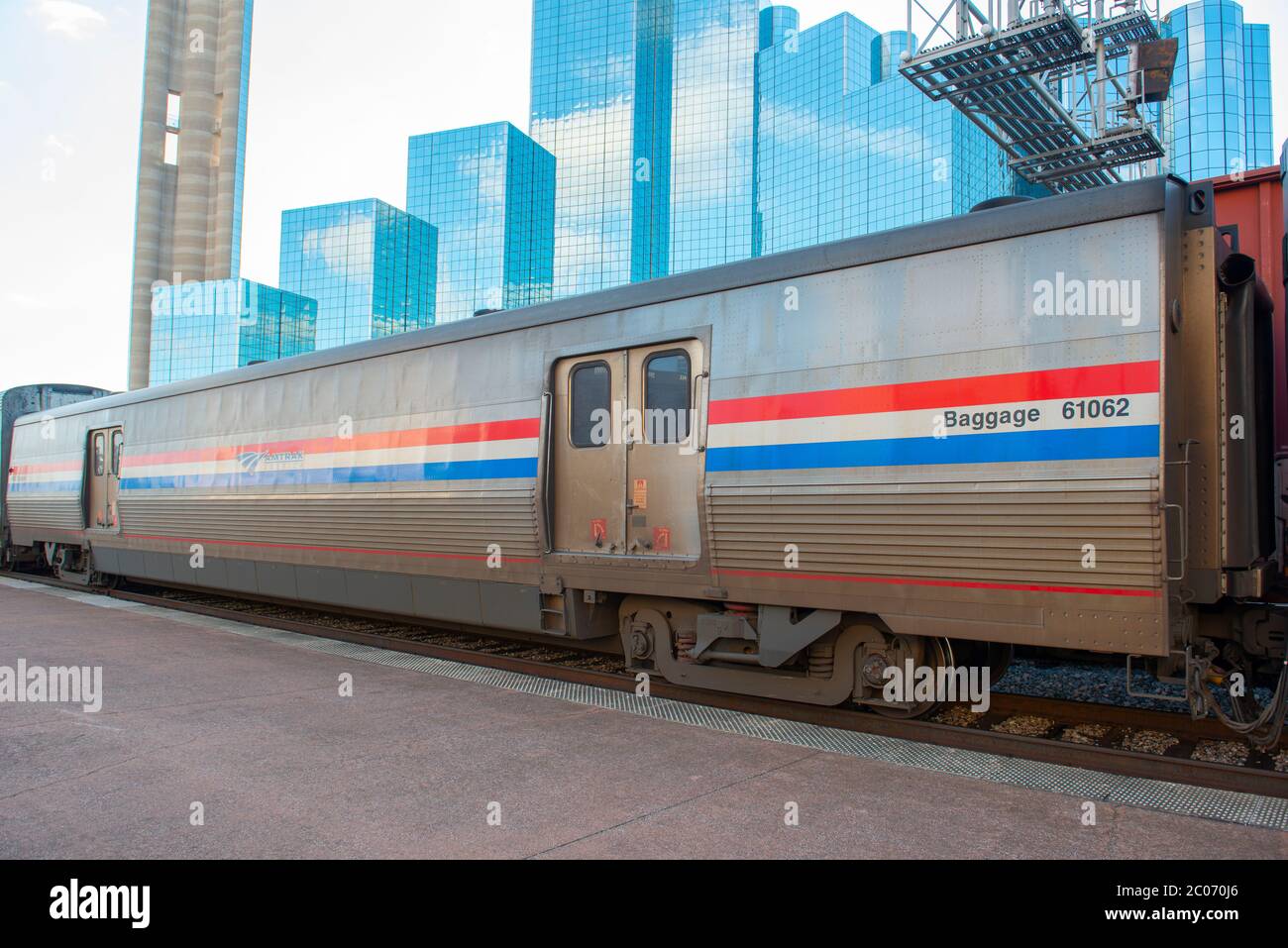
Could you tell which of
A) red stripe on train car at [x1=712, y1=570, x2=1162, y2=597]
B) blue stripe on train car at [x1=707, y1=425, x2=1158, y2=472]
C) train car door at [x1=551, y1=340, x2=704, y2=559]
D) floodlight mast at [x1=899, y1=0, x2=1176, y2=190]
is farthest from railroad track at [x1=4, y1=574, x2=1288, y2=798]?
floodlight mast at [x1=899, y1=0, x2=1176, y2=190]

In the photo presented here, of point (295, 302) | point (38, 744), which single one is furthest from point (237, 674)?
point (295, 302)

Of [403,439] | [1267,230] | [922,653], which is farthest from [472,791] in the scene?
[1267,230]

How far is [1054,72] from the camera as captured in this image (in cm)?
2134

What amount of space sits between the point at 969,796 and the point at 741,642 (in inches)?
95.3

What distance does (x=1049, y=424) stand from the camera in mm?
4949

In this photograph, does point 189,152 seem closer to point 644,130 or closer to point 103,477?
point 644,130

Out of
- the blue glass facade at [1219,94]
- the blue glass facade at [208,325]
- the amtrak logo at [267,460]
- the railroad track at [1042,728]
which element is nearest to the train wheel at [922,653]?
the railroad track at [1042,728]

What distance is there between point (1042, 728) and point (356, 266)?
117039mm

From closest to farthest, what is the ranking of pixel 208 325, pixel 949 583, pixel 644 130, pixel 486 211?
pixel 949 583 → pixel 208 325 → pixel 644 130 → pixel 486 211

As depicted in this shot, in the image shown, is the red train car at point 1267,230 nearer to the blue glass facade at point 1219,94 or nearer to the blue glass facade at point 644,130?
the blue glass facade at point 644,130

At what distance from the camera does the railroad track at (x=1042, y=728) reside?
485cm

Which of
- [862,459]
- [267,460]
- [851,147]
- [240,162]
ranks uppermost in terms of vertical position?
[851,147]

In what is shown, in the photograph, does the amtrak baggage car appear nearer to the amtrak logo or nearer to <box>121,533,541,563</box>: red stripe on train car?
<box>121,533,541,563</box>: red stripe on train car
